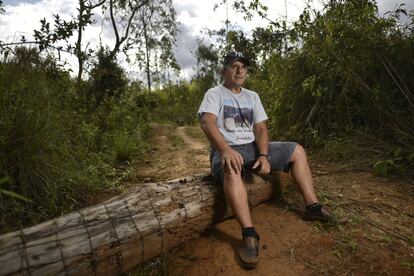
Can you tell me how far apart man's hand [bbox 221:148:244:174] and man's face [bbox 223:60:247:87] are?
0.68 meters

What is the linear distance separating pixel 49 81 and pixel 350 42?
358cm

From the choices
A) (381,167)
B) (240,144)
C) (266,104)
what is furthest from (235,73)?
(266,104)

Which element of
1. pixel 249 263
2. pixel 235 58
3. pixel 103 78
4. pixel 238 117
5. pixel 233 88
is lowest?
pixel 249 263

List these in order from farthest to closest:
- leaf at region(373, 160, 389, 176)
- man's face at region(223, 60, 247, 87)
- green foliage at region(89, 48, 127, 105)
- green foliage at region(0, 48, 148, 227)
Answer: green foliage at region(89, 48, 127, 105) < leaf at region(373, 160, 389, 176) < man's face at region(223, 60, 247, 87) < green foliage at region(0, 48, 148, 227)

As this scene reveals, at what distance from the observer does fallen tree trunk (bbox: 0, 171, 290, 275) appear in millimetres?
1832

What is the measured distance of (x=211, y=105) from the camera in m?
2.78

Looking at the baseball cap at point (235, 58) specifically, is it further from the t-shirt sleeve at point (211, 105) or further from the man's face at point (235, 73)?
the t-shirt sleeve at point (211, 105)

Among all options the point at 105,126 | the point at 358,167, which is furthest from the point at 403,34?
the point at 105,126

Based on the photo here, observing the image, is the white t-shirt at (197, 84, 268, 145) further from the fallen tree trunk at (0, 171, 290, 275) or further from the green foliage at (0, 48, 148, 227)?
the green foliage at (0, 48, 148, 227)

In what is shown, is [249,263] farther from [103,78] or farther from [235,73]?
[103,78]

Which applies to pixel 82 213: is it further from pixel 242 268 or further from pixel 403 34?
pixel 403 34

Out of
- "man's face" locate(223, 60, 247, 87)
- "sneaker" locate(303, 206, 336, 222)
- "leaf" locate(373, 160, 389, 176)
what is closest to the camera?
"sneaker" locate(303, 206, 336, 222)

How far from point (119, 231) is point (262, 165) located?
3.85 ft

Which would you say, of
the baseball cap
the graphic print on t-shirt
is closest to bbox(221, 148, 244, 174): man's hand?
the graphic print on t-shirt
